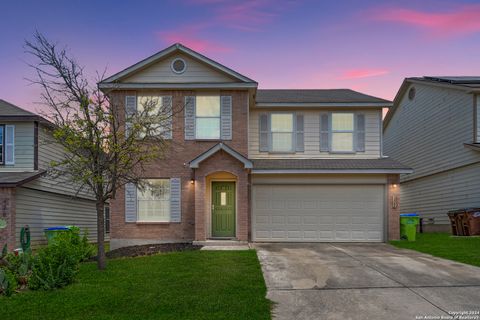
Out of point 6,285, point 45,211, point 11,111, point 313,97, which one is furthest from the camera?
point 313,97

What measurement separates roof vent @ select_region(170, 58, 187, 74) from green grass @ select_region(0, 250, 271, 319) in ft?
26.8

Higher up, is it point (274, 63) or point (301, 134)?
point (274, 63)

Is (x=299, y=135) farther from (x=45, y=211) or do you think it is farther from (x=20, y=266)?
(x=20, y=266)

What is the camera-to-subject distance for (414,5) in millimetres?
16422

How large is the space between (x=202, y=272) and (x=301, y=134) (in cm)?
942

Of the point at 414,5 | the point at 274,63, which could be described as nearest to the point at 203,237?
the point at 274,63

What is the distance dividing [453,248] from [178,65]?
38.2 feet

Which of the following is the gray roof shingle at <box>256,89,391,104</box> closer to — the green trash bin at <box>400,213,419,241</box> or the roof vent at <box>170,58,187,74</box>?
the roof vent at <box>170,58,187,74</box>

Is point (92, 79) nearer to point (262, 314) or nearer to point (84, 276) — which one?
point (84, 276)

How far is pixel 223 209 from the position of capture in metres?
16.7

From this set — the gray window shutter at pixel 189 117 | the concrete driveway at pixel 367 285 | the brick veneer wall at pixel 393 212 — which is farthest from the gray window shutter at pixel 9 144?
the brick veneer wall at pixel 393 212

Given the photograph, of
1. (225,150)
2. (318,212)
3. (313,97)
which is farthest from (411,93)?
(225,150)

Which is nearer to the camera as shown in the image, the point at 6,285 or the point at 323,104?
the point at 6,285

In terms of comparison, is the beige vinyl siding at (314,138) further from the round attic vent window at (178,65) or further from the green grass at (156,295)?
the green grass at (156,295)
